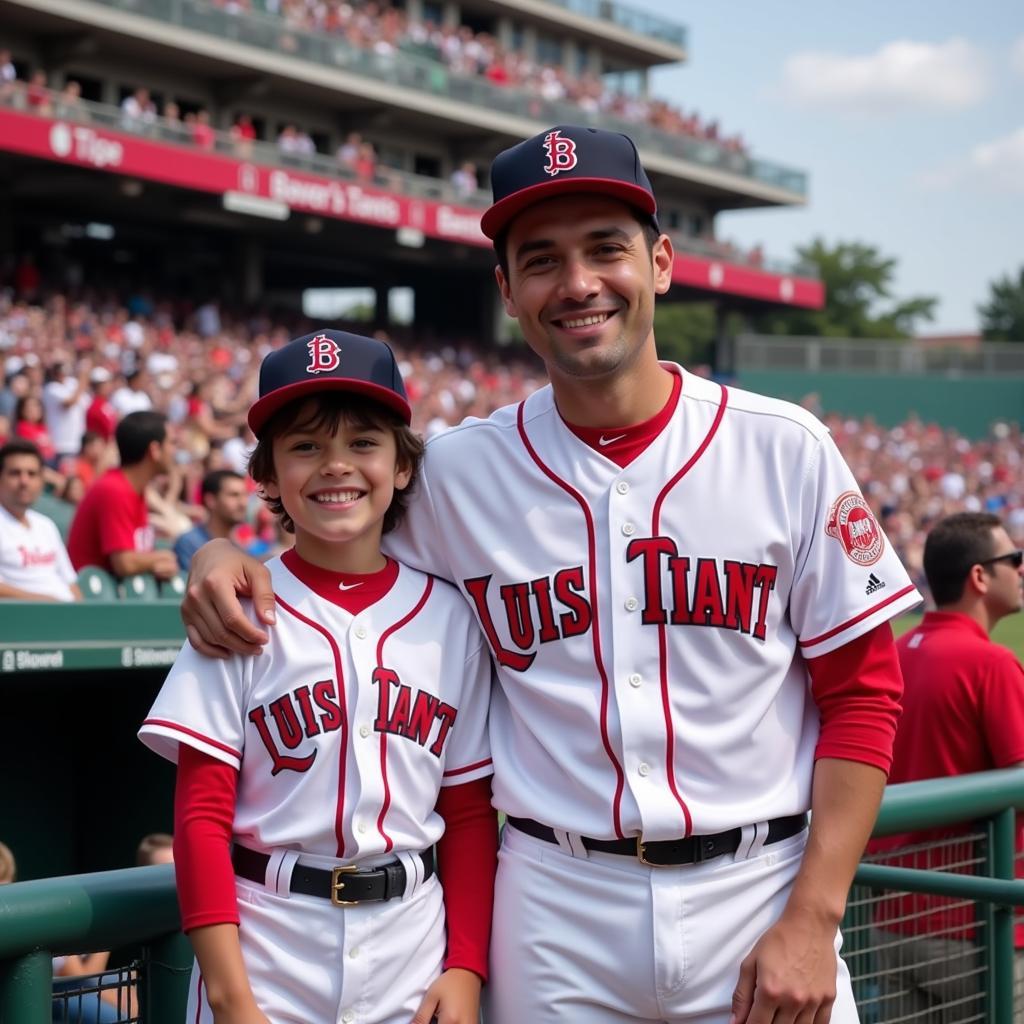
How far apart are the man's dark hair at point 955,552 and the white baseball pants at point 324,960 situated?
247 cm

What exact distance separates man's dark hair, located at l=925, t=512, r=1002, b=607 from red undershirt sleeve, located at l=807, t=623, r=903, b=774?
2.09 metres

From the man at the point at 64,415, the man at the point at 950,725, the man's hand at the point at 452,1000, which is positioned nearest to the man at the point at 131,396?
the man at the point at 64,415

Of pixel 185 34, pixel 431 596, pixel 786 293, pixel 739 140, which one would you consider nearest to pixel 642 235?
pixel 431 596

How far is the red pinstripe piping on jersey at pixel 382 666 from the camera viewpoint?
2.03m

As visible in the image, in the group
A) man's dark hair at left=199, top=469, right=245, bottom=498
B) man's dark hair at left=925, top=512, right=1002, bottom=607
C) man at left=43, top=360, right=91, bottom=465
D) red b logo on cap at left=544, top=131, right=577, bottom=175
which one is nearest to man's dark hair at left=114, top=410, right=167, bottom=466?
man's dark hair at left=199, top=469, right=245, bottom=498

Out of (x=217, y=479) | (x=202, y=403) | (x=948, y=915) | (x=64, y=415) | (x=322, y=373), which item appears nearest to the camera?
(x=322, y=373)

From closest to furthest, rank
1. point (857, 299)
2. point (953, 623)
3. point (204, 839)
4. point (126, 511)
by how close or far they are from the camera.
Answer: point (204, 839) < point (953, 623) < point (126, 511) < point (857, 299)

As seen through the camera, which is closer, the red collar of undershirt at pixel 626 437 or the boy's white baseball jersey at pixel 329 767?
the boy's white baseball jersey at pixel 329 767

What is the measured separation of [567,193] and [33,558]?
4934 mm

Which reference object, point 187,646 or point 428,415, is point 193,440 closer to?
point 428,415

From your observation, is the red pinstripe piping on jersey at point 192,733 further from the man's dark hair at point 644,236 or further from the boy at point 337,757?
the man's dark hair at point 644,236

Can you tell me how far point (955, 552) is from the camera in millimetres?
4078

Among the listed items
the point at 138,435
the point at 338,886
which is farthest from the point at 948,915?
the point at 138,435

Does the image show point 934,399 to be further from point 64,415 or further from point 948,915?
point 948,915
